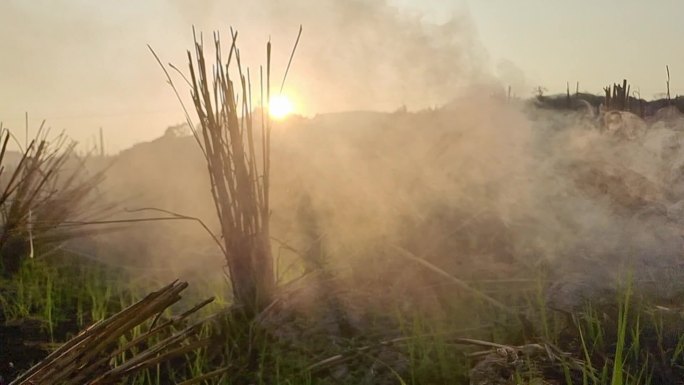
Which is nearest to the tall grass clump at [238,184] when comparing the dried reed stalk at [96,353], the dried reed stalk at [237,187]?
the dried reed stalk at [237,187]

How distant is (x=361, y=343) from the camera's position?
11.2ft

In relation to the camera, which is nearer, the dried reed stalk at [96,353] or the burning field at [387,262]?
the dried reed stalk at [96,353]

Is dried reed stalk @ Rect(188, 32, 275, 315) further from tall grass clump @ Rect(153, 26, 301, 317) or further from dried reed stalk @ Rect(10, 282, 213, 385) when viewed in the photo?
dried reed stalk @ Rect(10, 282, 213, 385)

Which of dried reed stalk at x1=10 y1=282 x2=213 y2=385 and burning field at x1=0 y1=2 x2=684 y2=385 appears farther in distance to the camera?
burning field at x1=0 y1=2 x2=684 y2=385

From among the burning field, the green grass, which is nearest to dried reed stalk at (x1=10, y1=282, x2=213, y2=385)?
the burning field

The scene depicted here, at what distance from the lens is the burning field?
2984mm

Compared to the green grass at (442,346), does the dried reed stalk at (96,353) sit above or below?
above

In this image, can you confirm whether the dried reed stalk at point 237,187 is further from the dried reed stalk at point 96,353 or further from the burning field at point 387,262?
the dried reed stalk at point 96,353

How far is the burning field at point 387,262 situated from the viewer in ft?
9.79

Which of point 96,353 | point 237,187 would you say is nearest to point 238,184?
point 237,187

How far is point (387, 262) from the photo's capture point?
4.11m

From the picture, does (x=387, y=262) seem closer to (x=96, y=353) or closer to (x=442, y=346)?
(x=442, y=346)

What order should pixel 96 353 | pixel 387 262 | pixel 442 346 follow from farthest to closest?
pixel 387 262 → pixel 442 346 → pixel 96 353

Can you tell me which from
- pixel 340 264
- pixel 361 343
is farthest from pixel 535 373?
pixel 340 264
